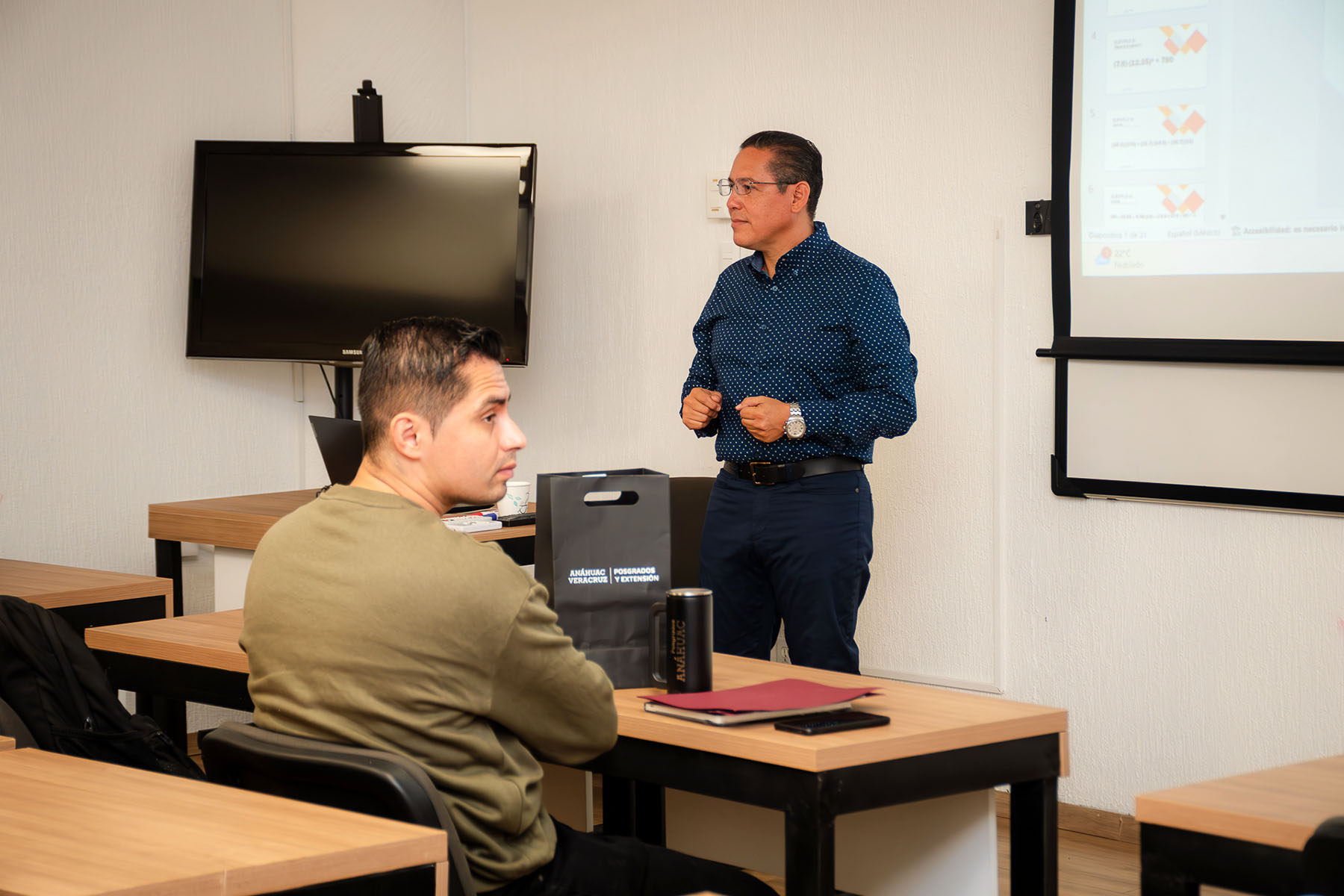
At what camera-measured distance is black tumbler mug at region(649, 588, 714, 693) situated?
73.9 inches

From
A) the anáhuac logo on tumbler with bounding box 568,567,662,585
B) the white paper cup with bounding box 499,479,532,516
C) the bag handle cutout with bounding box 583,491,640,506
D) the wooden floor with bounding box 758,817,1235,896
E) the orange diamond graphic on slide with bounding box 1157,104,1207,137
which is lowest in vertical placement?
the wooden floor with bounding box 758,817,1235,896

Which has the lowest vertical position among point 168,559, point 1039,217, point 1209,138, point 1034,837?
point 1034,837

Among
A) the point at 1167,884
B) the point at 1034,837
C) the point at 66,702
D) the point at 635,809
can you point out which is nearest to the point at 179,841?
the point at 66,702

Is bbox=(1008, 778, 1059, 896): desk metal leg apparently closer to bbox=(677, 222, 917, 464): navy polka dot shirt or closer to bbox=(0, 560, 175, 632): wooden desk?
bbox=(677, 222, 917, 464): navy polka dot shirt

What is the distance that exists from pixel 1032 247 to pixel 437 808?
8.49 ft

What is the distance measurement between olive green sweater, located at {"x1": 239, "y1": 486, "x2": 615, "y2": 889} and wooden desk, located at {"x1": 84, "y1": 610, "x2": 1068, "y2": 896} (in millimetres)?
189

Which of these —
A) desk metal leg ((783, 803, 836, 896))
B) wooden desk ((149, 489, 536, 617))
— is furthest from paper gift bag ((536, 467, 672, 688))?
wooden desk ((149, 489, 536, 617))

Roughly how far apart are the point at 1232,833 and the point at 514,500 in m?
2.85

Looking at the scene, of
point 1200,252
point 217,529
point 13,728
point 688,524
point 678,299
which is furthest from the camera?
point 678,299

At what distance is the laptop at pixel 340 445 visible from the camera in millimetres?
3271

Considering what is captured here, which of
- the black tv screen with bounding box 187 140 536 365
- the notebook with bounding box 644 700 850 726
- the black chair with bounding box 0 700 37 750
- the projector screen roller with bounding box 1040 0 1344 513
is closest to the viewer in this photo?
the notebook with bounding box 644 700 850 726

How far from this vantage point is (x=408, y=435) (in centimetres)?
165

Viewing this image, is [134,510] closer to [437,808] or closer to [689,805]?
[689,805]

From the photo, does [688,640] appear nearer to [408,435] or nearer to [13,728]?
[408,435]
